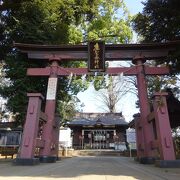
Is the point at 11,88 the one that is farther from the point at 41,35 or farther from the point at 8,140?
the point at 8,140

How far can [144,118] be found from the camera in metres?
11.5

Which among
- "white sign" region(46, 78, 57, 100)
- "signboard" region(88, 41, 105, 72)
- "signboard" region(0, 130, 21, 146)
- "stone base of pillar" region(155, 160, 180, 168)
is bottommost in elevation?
"stone base of pillar" region(155, 160, 180, 168)

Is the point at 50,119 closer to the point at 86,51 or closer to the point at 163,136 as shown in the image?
the point at 86,51

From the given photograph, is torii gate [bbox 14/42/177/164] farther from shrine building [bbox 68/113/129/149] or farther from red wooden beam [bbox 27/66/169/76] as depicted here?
shrine building [bbox 68/113/129/149]

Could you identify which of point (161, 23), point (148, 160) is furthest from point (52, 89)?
point (161, 23)

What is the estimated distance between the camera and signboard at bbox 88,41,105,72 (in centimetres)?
1261

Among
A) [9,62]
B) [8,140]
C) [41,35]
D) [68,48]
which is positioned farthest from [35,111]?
[8,140]

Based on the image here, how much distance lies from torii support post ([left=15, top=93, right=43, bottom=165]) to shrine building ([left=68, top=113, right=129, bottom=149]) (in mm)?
22147

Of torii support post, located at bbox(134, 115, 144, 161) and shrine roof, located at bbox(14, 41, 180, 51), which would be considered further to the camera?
shrine roof, located at bbox(14, 41, 180, 51)

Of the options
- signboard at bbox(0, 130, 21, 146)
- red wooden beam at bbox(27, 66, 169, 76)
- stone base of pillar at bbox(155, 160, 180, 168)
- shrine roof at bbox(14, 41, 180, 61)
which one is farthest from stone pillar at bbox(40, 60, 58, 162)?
signboard at bbox(0, 130, 21, 146)

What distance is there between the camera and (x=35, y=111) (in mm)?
10039

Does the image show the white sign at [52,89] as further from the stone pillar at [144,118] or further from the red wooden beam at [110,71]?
the stone pillar at [144,118]

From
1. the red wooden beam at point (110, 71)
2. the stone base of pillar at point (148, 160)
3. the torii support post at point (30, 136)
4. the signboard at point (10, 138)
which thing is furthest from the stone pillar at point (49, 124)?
the signboard at point (10, 138)

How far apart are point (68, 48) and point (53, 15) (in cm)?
373
